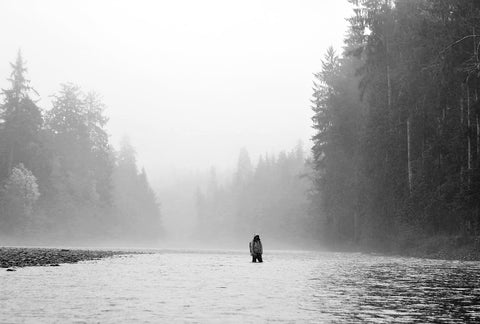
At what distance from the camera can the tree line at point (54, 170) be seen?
67.6 metres

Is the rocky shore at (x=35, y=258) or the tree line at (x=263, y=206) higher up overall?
the tree line at (x=263, y=206)

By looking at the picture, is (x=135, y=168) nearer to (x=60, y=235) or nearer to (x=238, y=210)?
(x=238, y=210)

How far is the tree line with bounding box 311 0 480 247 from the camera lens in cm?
3534

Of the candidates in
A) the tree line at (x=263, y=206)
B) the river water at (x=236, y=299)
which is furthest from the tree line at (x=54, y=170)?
the river water at (x=236, y=299)

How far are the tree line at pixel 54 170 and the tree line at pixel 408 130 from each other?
116 ft

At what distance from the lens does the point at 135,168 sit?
5034 inches

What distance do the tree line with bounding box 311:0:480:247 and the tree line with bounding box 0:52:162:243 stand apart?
35285mm

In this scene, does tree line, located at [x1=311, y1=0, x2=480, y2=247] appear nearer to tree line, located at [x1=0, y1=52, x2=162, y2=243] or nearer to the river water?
the river water

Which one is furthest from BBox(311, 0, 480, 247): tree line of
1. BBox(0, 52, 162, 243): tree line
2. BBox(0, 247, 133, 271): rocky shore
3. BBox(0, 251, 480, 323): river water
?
BBox(0, 52, 162, 243): tree line

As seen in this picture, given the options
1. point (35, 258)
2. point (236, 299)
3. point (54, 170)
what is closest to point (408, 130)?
point (35, 258)

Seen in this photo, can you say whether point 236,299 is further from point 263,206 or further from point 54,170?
point 263,206

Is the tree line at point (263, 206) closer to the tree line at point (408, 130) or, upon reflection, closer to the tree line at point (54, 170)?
the tree line at point (408, 130)

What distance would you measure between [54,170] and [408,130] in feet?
166

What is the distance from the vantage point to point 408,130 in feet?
141
